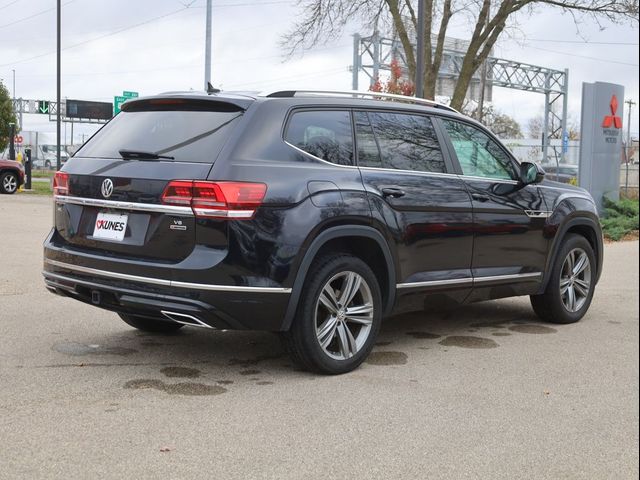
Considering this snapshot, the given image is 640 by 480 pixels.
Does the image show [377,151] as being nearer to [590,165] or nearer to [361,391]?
[361,391]

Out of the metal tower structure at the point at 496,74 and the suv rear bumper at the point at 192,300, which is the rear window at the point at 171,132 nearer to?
the suv rear bumper at the point at 192,300

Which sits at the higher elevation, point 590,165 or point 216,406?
point 590,165

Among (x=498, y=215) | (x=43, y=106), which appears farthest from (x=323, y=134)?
(x=43, y=106)

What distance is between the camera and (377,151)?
589 centimetres

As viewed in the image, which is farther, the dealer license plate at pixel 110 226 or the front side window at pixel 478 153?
the front side window at pixel 478 153

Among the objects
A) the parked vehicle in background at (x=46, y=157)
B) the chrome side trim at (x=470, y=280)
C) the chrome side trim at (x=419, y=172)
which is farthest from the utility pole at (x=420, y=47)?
the parked vehicle in background at (x=46, y=157)

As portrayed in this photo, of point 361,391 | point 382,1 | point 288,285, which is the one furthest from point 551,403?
point 382,1

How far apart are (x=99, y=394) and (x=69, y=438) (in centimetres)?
79

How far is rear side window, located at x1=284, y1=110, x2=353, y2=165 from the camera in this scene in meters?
5.43

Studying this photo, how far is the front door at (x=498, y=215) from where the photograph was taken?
650 cm

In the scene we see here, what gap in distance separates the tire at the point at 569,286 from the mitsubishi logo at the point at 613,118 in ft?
42.2

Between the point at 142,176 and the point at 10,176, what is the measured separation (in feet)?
72.4

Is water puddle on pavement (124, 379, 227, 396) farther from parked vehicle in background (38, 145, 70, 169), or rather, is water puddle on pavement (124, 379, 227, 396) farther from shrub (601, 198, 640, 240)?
parked vehicle in background (38, 145, 70, 169)

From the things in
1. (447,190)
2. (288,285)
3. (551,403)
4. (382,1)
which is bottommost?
Result: (551,403)
